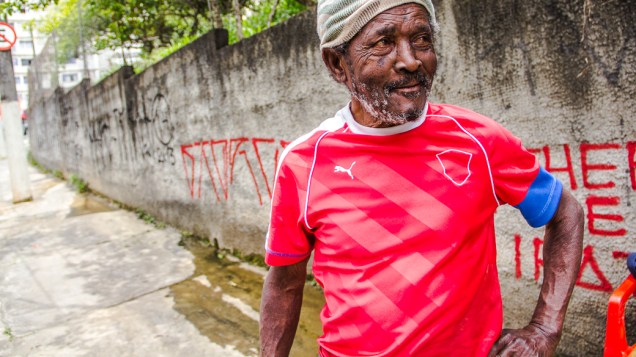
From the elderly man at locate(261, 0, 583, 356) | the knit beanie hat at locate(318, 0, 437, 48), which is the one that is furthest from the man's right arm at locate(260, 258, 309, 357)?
the knit beanie hat at locate(318, 0, 437, 48)

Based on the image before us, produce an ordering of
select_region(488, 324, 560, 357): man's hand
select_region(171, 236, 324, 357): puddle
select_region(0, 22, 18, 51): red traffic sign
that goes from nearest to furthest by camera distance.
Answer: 1. select_region(488, 324, 560, 357): man's hand
2. select_region(171, 236, 324, 357): puddle
3. select_region(0, 22, 18, 51): red traffic sign

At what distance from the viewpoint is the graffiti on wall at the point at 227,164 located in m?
4.25

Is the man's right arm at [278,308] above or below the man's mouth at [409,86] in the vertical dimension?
below

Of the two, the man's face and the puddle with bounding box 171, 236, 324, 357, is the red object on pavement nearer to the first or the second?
the man's face

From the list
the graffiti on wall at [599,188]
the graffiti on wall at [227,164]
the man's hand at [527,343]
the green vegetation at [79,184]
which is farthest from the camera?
the green vegetation at [79,184]

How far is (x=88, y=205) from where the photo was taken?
8.55 meters

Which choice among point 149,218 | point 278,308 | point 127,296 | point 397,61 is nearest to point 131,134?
point 149,218

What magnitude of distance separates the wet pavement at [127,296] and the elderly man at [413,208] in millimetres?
1906

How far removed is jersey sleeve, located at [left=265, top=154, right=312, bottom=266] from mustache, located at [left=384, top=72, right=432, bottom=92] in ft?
1.17

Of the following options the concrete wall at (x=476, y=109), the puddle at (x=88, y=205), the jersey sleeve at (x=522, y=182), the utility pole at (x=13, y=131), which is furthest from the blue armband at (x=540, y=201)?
the utility pole at (x=13, y=131)

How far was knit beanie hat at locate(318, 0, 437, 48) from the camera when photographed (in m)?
1.23

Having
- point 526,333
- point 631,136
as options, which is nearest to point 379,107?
point 526,333

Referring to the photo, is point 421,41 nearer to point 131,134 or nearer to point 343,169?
point 343,169

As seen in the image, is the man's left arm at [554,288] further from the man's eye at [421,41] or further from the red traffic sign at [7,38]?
the red traffic sign at [7,38]
